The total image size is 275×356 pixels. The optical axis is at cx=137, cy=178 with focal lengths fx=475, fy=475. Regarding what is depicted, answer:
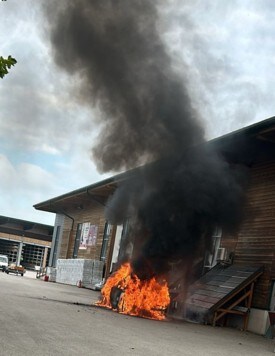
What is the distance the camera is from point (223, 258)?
14.9m

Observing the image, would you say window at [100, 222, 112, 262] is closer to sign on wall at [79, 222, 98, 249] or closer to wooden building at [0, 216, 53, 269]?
sign on wall at [79, 222, 98, 249]

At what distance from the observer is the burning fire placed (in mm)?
12734

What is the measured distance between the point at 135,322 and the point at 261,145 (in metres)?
6.28

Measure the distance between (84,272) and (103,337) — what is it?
18.0 meters

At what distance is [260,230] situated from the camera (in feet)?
45.1

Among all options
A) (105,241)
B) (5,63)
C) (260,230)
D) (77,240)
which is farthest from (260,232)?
(77,240)

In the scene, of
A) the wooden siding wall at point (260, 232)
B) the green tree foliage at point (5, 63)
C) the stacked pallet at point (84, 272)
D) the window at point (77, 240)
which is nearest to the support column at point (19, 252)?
the window at point (77, 240)

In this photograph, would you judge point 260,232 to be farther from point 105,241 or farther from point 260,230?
point 105,241

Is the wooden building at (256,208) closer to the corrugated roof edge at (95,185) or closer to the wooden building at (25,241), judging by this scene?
the corrugated roof edge at (95,185)

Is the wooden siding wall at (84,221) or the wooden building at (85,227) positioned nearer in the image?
the wooden building at (85,227)

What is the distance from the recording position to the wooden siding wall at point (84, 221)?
26766 millimetres

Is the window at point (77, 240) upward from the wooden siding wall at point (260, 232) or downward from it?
downward

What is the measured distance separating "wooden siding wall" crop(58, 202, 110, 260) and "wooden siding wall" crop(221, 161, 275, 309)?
1286 cm

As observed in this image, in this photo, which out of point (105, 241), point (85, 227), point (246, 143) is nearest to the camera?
point (246, 143)
